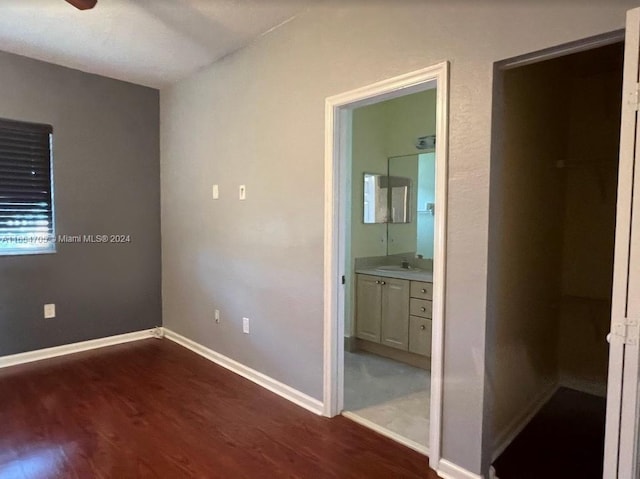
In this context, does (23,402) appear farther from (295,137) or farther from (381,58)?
(381,58)

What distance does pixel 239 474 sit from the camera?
6.72ft

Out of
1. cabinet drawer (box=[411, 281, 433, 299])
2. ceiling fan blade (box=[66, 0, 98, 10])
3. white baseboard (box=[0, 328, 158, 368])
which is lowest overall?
white baseboard (box=[0, 328, 158, 368])

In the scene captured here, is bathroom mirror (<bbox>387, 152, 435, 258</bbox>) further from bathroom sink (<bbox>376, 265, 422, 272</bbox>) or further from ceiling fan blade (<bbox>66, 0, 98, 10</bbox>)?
ceiling fan blade (<bbox>66, 0, 98, 10</bbox>)

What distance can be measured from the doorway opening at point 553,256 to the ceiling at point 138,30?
63.5 inches

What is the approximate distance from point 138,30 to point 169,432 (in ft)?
8.88

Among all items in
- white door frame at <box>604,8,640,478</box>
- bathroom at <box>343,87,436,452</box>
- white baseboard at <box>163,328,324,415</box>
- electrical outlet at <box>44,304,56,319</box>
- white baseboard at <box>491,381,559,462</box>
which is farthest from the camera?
electrical outlet at <box>44,304,56,319</box>

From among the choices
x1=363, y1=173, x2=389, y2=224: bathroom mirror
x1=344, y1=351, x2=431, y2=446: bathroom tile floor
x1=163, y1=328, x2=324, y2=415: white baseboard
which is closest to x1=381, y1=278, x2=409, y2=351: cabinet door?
x1=344, y1=351, x2=431, y2=446: bathroom tile floor

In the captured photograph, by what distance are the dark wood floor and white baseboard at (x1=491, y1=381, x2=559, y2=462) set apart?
49 centimetres

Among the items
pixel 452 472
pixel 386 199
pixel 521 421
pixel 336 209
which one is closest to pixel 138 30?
pixel 336 209

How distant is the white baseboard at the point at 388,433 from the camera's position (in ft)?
7.44

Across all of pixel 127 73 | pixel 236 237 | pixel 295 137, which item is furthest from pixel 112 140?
pixel 295 137

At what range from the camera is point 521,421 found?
8.62 feet

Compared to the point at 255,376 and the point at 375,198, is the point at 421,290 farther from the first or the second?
the point at 255,376

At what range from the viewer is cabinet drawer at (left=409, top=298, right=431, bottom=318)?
3.42m
